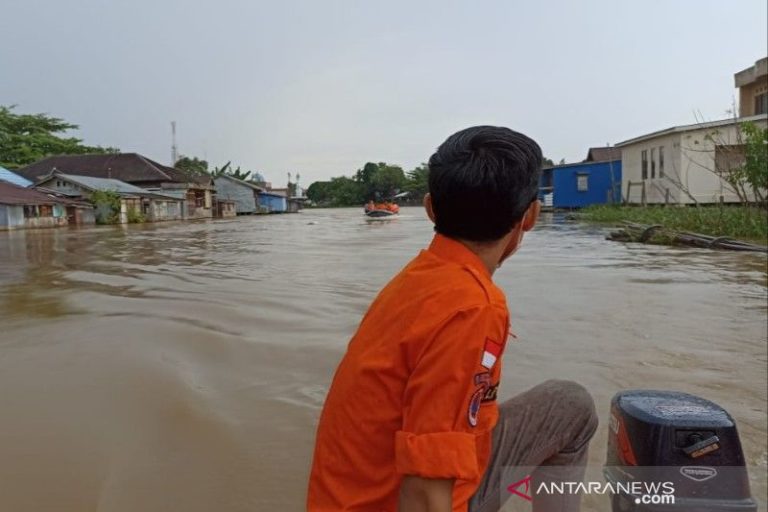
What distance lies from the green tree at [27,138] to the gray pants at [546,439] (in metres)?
42.0

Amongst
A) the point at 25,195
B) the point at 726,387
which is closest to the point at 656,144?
the point at 726,387

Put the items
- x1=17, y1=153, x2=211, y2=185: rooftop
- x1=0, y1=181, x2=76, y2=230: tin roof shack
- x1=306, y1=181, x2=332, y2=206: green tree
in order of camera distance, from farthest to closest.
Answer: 1. x1=306, y1=181, x2=332, y2=206: green tree
2. x1=17, y1=153, x2=211, y2=185: rooftop
3. x1=0, y1=181, x2=76, y2=230: tin roof shack

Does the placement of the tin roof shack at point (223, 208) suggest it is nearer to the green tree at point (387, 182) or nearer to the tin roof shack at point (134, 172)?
the tin roof shack at point (134, 172)

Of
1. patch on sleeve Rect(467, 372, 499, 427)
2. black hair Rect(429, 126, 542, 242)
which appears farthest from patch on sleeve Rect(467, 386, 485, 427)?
black hair Rect(429, 126, 542, 242)

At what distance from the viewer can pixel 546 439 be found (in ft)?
5.05

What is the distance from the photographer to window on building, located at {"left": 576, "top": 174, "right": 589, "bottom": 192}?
94.8 feet

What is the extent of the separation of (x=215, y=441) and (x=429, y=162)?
214cm

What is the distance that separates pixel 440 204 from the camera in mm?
1228

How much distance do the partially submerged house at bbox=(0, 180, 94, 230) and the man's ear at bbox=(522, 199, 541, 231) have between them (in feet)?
92.6

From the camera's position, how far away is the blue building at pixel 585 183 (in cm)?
2708

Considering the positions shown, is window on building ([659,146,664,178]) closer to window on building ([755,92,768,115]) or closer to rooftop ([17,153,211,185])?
window on building ([755,92,768,115])

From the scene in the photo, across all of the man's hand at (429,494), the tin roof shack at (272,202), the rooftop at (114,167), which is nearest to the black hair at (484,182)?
the man's hand at (429,494)

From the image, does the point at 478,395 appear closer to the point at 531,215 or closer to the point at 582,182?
the point at 531,215

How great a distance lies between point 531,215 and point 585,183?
97.1ft
